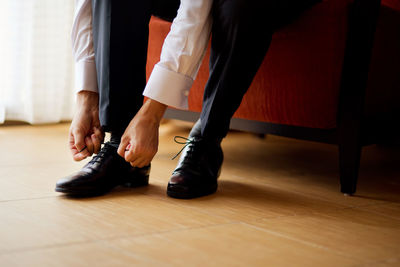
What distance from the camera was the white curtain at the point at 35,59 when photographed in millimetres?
2057

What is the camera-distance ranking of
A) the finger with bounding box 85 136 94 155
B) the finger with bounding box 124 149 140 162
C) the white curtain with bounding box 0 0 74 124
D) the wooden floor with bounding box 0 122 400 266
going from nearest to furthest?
the wooden floor with bounding box 0 122 400 266 < the finger with bounding box 124 149 140 162 < the finger with bounding box 85 136 94 155 < the white curtain with bounding box 0 0 74 124

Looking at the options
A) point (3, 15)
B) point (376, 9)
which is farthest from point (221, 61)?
point (3, 15)

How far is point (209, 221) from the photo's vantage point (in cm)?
80

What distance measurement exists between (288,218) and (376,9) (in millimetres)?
483

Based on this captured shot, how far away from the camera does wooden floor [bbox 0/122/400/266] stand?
633 millimetres

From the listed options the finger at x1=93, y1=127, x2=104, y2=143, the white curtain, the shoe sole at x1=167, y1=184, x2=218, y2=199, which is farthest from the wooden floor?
the white curtain

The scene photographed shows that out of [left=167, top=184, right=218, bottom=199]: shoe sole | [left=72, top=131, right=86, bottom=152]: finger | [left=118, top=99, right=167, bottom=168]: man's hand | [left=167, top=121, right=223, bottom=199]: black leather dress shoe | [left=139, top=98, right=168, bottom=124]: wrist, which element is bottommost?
[left=167, top=184, right=218, bottom=199]: shoe sole

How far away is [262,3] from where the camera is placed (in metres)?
0.91

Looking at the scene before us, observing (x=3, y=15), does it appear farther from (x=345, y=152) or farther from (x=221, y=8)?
(x=345, y=152)

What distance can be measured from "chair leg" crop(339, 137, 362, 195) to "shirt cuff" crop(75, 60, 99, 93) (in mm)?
552

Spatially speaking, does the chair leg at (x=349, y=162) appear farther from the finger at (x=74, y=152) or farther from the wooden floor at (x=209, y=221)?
the finger at (x=74, y=152)

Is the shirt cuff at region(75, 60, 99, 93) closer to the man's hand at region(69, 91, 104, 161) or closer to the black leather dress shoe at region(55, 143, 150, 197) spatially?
the man's hand at region(69, 91, 104, 161)

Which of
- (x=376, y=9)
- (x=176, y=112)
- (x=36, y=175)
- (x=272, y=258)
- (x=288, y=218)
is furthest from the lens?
(x=176, y=112)

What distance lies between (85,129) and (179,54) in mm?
251
